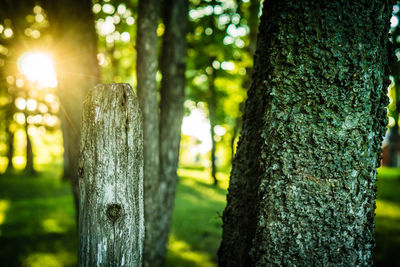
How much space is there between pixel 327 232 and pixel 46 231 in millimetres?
8315

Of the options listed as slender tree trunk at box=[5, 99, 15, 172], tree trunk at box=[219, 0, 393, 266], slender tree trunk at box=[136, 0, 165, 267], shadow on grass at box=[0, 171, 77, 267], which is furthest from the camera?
slender tree trunk at box=[5, 99, 15, 172]

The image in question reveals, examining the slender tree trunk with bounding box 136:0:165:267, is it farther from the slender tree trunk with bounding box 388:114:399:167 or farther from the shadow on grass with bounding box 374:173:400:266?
the slender tree trunk with bounding box 388:114:399:167

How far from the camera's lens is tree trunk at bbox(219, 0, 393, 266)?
155 cm

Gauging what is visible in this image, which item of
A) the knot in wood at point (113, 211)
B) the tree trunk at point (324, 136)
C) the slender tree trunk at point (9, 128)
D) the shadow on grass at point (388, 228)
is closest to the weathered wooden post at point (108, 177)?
the knot in wood at point (113, 211)

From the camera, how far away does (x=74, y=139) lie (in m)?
3.29

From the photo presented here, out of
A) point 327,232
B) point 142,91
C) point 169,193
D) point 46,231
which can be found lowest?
point 46,231

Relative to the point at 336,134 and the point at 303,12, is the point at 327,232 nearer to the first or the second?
the point at 336,134

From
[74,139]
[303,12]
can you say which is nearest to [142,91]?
[74,139]

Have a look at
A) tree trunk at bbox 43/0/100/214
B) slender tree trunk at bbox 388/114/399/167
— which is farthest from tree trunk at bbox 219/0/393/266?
slender tree trunk at bbox 388/114/399/167

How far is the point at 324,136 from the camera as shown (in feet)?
5.12

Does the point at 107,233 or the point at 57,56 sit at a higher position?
the point at 57,56

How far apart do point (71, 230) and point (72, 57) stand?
6219mm

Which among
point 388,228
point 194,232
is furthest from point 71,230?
point 388,228

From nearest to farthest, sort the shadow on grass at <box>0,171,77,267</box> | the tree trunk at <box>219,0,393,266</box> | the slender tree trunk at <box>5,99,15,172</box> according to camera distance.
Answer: the tree trunk at <box>219,0,393,266</box>, the shadow on grass at <box>0,171,77,267</box>, the slender tree trunk at <box>5,99,15,172</box>
